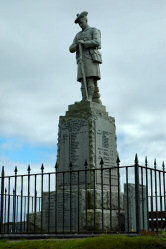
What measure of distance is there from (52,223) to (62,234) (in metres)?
2.75

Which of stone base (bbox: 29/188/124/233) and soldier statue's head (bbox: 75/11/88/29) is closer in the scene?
stone base (bbox: 29/188/124/233)

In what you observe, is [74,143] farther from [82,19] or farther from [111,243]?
[111,243]

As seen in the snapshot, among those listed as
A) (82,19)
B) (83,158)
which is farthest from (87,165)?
(82,19)

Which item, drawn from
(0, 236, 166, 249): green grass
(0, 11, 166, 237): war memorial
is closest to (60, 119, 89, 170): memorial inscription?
(0, 11, 166, 237): war memorial

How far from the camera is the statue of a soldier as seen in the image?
1270 cm

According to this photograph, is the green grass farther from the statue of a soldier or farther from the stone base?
the statue of a soldier

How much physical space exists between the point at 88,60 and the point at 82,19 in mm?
1490

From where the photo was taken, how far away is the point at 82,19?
1314cm

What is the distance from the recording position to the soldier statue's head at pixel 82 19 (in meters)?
13.1

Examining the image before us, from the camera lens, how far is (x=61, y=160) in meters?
12.3

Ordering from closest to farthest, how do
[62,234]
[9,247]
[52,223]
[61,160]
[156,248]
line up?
1. [156,248]
2. [9,247]
3. [62,234]
4. [52,223]
5. [61,160]

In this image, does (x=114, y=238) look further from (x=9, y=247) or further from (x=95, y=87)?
(x=95, y=87)

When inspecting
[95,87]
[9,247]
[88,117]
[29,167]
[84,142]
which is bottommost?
[9,247]

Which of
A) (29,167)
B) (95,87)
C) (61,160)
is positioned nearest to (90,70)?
(95,87)
